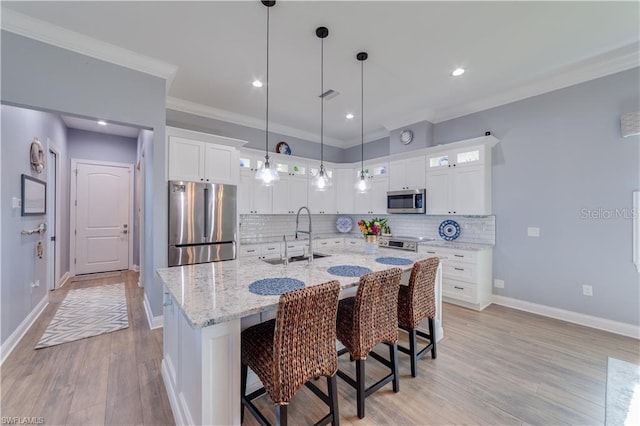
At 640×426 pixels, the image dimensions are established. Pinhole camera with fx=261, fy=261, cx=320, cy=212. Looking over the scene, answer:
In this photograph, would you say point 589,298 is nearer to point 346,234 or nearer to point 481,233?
point 481,233

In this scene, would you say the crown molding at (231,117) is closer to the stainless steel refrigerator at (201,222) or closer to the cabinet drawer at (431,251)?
the stainless steel refrigerator at (201,222)

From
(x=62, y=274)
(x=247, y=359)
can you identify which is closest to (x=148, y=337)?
(x=247, y=359)

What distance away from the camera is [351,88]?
143 inches

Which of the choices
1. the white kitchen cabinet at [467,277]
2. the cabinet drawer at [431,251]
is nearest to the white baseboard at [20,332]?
the white kitchen cabinet at [467,277]

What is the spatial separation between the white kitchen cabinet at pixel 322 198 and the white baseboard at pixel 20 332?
4166 millimetres

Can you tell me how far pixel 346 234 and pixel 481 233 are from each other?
262 centimetres

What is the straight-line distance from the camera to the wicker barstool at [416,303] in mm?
2188

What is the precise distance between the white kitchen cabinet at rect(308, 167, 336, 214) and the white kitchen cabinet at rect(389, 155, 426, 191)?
4.08 ft

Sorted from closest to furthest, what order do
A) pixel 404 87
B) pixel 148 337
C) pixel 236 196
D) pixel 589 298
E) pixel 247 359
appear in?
pixel 247 359, pixel 148 337, pixel 589 298, pixel 404 87, pixel 236 196

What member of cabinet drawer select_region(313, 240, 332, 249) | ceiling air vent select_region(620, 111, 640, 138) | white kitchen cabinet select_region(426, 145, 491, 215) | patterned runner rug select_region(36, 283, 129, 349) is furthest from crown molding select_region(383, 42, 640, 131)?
patterned runner rug select_region(36, 283, 129, 349)

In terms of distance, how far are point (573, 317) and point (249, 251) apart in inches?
176

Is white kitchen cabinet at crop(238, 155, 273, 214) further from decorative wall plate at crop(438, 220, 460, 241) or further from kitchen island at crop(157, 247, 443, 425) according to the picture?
decorative wall plate at crop(438, 220, 460, 241)

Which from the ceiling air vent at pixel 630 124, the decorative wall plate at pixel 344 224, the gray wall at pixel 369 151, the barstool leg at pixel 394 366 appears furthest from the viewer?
the decorative wall plate at pixel 344 224

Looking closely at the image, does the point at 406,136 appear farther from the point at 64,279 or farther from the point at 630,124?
the point at 64,279
